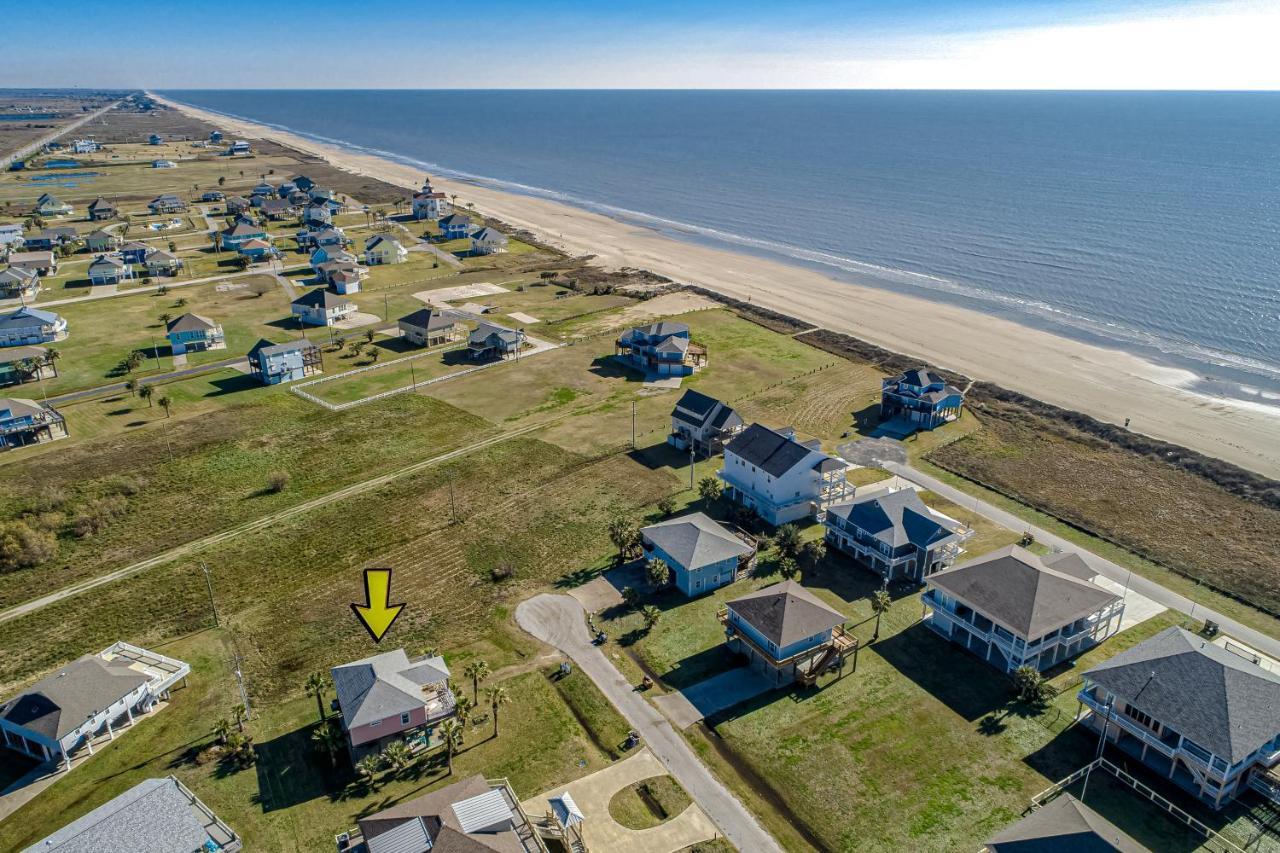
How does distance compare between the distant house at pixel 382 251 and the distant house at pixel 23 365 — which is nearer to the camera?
the distant house at pixel 23 365

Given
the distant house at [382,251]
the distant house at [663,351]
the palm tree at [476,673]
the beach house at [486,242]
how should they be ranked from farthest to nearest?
the beach house at [486,242]
the distant house at [382,251]
the distant house at [663,351]
the palm tree at [476,673]

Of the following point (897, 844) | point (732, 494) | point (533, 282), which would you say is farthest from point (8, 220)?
point (897, 844)

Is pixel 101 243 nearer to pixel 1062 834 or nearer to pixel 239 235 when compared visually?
pixel 239 235

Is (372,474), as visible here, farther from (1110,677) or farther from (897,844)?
(1110,677)

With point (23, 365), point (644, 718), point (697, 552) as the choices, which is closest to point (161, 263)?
point (23, 365)

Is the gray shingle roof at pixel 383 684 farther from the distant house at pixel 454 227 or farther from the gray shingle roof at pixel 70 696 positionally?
the distant house at pixel 454 227

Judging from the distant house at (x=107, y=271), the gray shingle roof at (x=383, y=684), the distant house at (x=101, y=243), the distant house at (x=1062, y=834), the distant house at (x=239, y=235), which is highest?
the distant house at (x=239, y=235)

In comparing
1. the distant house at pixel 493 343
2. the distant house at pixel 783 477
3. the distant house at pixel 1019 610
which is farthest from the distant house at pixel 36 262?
the distant house at pixel 1019 610
